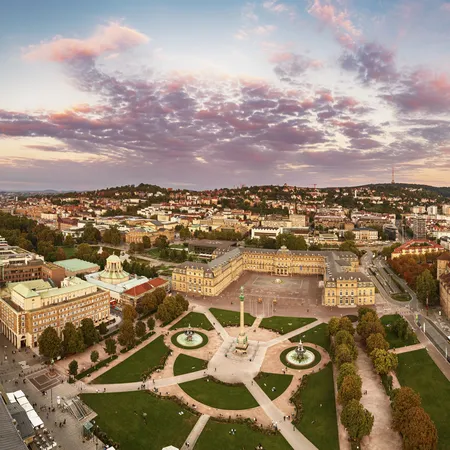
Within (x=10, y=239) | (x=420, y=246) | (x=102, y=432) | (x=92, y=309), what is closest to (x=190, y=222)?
(x=10, y=239)

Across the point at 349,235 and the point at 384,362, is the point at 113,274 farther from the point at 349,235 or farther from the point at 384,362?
the point at 349,235

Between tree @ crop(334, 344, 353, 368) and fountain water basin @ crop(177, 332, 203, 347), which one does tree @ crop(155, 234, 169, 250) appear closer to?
fountain water basin @ crop(177, 332, 203, 347)

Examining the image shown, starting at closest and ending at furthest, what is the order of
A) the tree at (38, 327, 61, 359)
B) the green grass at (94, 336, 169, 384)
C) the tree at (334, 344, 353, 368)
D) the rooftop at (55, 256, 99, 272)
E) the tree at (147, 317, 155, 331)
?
the tree at (334, 344, 353, 368)
the green grass at (94, 336, 169, 384)
the tree at (38, 327, 61, 359)
the tree at (147, 317, 155, 331)
the rooftop at (55, 256, 99, 272)

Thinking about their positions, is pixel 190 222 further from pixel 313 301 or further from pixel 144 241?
pixel 313 301

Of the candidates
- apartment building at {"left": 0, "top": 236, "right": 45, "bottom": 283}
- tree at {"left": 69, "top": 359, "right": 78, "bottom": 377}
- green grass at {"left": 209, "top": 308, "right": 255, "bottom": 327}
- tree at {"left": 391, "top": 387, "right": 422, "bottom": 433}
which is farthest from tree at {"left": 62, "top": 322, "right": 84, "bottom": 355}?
apartment building at {"left": 0, "top": 236, "right": 45, "bottom": 283}

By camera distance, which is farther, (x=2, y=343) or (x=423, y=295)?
(x=423, y=295)

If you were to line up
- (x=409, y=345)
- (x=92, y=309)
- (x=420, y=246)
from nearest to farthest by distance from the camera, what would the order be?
(x=409, y=345) < (x=92, y=309) < (x=420, y=246)
